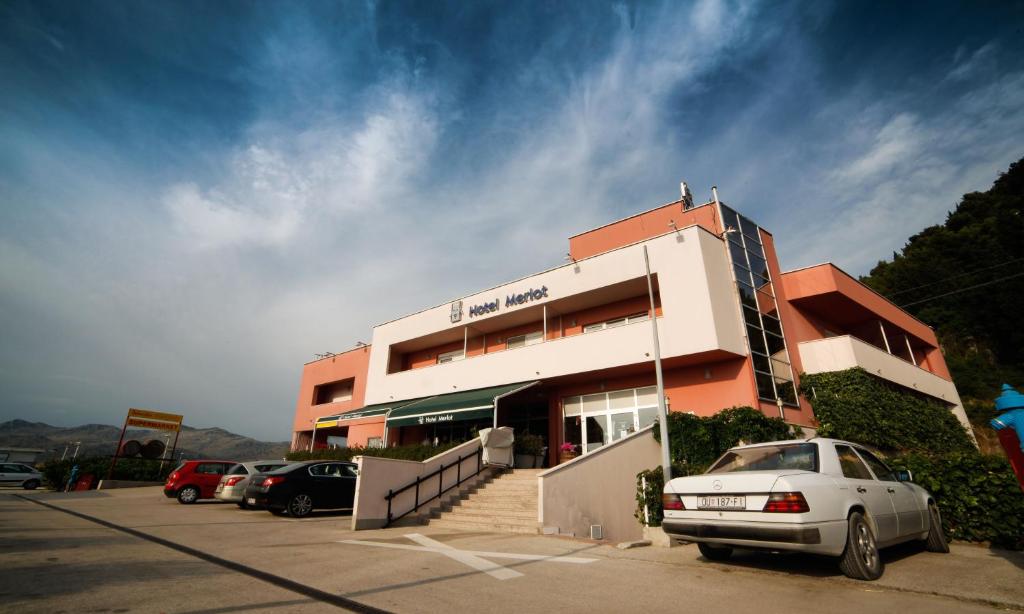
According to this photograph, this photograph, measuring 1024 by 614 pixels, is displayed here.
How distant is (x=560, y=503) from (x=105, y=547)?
756 cm

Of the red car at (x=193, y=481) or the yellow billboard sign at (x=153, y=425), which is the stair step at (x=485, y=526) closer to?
the red car at (x=193, y=481)

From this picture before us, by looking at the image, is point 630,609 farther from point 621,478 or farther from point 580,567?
point 621,478

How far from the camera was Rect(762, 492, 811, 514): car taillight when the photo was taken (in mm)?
4535

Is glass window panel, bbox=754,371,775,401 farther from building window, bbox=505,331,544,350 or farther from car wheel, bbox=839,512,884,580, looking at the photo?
car wheel, bbox=839,512,884,580

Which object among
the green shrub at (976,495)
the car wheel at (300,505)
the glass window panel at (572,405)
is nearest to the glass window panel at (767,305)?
the glass window panel at (572,405)

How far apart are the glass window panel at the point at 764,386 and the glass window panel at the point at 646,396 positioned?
3225 millimetres

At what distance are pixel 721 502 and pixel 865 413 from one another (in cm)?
1423

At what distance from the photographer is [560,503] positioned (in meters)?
9.78

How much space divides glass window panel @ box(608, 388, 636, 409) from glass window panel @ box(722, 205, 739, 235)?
7.29 metres

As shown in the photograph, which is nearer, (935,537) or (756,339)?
(935,537)

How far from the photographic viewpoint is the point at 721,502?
16.9 ft

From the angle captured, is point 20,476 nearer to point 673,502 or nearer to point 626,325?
point 626,325

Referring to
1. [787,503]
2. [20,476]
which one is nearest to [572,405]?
[787,503]

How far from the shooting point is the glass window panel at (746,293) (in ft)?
52.5
